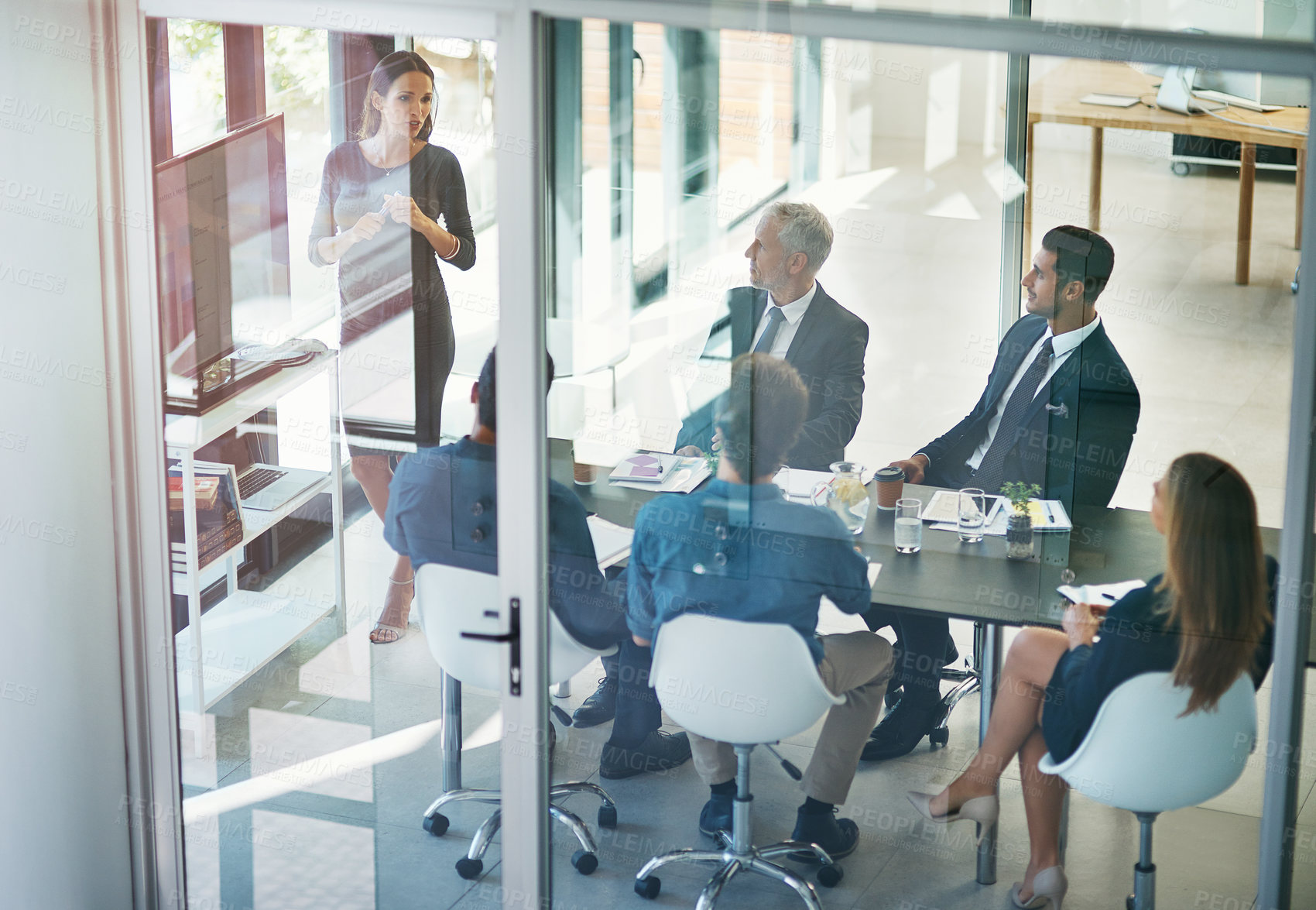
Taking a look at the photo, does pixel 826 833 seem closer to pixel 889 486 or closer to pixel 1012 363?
pixel 889 486

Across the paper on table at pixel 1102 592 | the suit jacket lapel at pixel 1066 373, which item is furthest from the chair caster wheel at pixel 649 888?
the suit jacket lapel at pixel 1066 373

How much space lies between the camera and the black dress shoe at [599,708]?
10.8 feet

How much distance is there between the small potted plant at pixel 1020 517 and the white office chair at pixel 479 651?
97cm

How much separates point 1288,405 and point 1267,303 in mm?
305

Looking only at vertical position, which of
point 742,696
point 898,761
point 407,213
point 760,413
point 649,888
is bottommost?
point 649,888

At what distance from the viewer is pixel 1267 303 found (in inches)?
113

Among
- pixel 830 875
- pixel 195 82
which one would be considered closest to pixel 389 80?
pixel 195 82

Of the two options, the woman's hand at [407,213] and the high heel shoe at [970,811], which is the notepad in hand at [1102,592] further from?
the woman's hand at [407,213]

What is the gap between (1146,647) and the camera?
2.87 m

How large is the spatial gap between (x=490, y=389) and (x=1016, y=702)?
1.35 metres

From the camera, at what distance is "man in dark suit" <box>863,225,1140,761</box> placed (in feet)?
10.0

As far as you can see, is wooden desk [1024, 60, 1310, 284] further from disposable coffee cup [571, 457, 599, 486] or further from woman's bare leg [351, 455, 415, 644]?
woman's bare leg [351, 455, 415, 644]

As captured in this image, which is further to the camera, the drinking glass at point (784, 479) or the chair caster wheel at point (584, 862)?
the chair caster wheel at point (584, 862)

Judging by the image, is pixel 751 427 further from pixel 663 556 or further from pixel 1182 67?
pixel 1182 67
